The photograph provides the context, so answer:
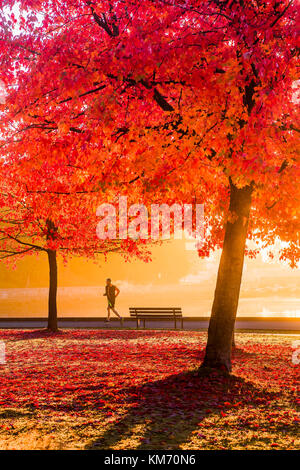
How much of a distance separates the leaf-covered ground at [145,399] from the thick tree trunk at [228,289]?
0.53m

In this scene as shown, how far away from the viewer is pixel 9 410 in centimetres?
792

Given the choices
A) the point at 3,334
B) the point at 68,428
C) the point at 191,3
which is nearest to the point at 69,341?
the point at 3,334

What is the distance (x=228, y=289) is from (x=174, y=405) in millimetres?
3040

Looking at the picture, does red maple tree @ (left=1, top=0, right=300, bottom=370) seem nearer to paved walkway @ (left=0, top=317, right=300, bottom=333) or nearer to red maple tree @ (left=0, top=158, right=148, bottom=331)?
red maple tree @ (left=0, top=158, right=148, bottom=331)

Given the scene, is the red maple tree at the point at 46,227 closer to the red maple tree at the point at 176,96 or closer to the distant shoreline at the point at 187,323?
the distant shoreline at the point at 187,323

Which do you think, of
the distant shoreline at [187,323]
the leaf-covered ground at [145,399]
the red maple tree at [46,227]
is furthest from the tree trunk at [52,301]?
the leaf-covered ground at [145,399]

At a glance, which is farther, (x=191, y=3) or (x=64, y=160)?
(x=64, y=160)

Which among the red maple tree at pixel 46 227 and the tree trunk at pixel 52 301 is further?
the tree trunk at pixel 52 301

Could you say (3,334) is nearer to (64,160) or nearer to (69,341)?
(69,341)

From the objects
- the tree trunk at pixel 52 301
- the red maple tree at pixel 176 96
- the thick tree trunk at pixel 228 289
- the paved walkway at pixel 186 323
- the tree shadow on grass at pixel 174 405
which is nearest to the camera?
the tree shadow on grass at pixel 174 405

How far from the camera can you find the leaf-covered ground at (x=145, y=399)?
6.36m

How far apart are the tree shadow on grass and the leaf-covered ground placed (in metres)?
0.01
